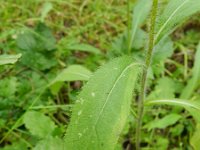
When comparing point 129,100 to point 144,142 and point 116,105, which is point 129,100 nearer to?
point 116,105

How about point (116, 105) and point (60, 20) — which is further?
point (60, 20)

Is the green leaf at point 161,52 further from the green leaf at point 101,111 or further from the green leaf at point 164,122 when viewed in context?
the green leaf at point 101,111

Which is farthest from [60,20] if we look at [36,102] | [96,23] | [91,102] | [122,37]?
[91,102]

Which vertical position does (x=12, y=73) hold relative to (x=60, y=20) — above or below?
below

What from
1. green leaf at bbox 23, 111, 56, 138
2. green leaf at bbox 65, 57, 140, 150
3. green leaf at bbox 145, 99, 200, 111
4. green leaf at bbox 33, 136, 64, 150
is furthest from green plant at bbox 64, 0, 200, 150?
green leaf at bbox 23, 111, 56, 138

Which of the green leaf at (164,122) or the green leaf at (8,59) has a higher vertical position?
the green leaf at (8,59)

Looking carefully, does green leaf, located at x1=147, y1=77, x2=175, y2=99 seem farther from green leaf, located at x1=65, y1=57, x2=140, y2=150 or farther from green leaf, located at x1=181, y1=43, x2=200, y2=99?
green leaf, located at x1=65, y1=57, x2=140, y2=150

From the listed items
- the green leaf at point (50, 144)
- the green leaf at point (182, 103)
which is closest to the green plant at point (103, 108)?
the green leaf at point (182, 103)
